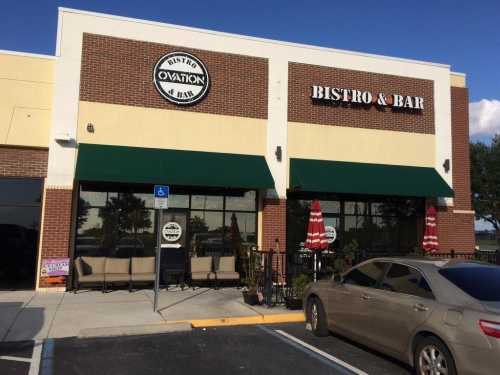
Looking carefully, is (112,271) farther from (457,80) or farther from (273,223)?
(457,80)

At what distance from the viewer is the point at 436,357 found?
5324 millimetres

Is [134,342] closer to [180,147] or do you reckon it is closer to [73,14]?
[180,147]

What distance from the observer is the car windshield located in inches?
210

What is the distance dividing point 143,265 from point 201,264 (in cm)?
161

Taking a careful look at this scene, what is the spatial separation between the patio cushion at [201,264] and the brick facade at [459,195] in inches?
311

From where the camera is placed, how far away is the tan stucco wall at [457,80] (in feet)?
56.4

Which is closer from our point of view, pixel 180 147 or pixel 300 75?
pixel 180 147

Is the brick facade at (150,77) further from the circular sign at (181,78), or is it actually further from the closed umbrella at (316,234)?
the closed umbrella at (316,234)

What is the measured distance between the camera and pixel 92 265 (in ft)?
42.0

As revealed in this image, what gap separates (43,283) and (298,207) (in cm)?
767

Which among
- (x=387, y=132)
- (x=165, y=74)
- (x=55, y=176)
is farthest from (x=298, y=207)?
(x=55, y=176)

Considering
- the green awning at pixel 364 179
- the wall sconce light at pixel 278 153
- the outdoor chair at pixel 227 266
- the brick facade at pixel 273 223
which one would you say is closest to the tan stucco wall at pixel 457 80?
the green awning at pixel 364 179

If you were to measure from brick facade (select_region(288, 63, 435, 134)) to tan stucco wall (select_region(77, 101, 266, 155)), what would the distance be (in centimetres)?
162

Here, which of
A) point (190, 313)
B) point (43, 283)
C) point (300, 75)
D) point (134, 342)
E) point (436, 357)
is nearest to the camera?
point (436, 357)
